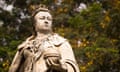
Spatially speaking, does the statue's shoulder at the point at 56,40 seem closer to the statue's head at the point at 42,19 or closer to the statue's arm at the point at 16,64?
the statue's head at the point at 42,19

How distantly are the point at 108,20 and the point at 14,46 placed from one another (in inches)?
128

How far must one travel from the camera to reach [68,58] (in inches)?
301

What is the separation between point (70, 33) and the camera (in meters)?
19.4

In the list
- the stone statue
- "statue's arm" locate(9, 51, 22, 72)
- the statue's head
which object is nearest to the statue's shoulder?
the stone statue

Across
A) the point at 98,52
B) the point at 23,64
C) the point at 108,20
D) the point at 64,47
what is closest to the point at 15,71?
the point at 23,64

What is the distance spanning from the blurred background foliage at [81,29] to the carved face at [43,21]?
8.80 metres

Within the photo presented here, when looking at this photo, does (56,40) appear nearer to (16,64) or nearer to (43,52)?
(43,52)

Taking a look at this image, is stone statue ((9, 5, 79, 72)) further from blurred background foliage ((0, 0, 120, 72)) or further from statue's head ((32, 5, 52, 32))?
blurred background foliage ((0, 0, 120, 72))

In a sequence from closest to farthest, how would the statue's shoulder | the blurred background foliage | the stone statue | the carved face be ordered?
the stone statue → the statue's shoulder → the carved face → the blurred background foliage

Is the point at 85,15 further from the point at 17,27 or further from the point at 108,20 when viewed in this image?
the point at 17,27

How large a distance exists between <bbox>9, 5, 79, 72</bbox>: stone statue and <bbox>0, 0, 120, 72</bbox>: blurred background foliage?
8837 mm

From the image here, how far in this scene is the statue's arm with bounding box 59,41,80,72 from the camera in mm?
7559

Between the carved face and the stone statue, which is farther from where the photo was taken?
the carved face

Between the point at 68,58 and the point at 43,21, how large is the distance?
698 mm
